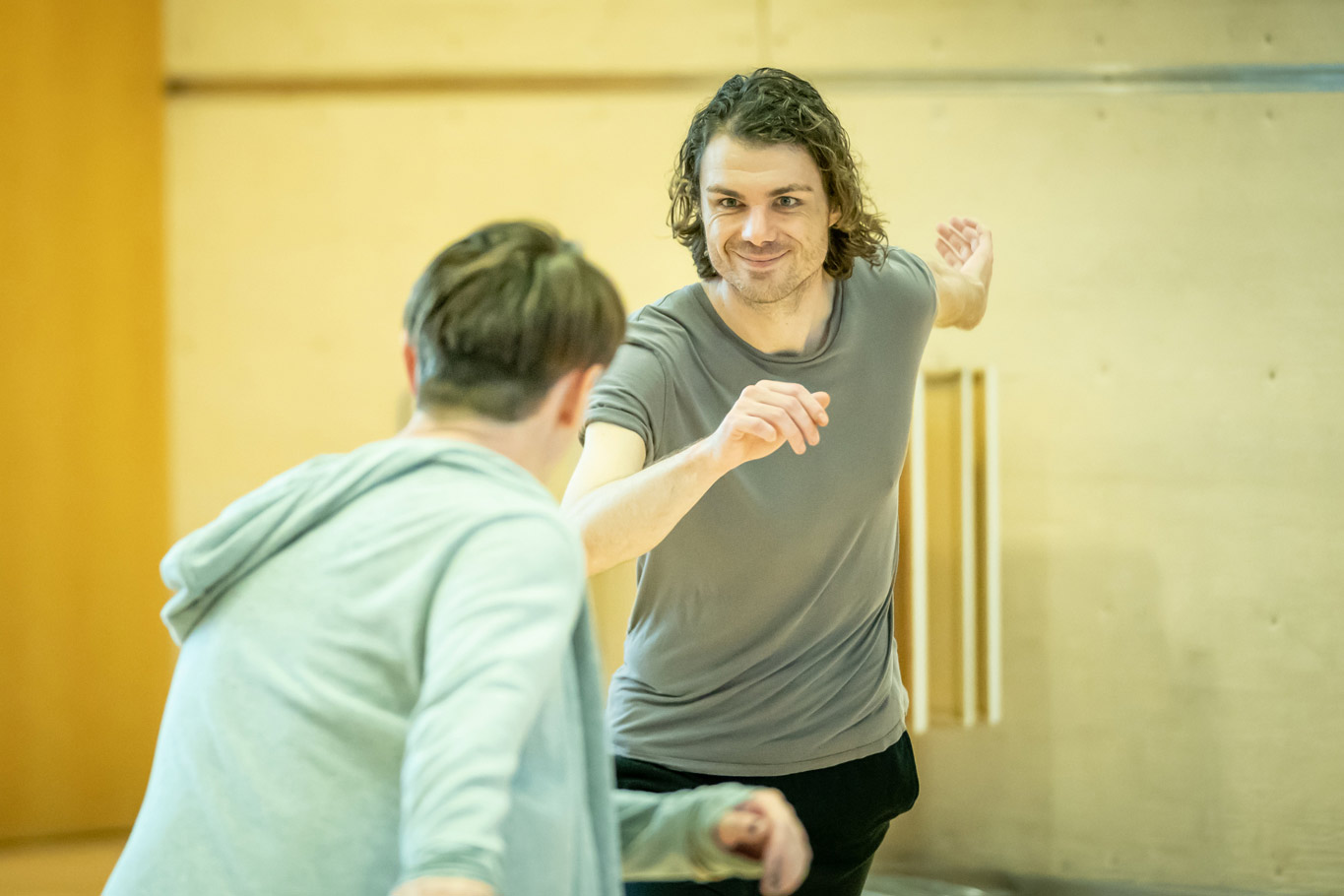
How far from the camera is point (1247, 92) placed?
3287 millimetres

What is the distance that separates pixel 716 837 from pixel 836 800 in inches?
27.2

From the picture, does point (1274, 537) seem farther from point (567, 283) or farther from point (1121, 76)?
point (567, 283)

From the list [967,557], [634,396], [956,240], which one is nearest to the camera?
[634,396]

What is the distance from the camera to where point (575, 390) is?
881mm

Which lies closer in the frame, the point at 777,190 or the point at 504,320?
the point at 504,320

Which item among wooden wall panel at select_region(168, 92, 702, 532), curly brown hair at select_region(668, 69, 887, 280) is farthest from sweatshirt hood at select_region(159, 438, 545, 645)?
wooden wall panel at select_region(168, 92, 702, 532)

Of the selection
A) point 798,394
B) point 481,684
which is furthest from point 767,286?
point 481,684

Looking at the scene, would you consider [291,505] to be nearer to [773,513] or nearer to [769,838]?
[769,838]

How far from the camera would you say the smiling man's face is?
1.55 meters

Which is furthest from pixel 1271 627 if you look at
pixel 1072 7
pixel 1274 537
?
pixel 1072 7

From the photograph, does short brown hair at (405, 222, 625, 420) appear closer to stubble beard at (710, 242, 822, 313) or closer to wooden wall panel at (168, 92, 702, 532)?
stubble beard at (710, 242, 822, 313)

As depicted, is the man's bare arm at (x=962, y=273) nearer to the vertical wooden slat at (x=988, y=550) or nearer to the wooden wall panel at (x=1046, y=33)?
the vertical wooden slat at (x=988, y=550)

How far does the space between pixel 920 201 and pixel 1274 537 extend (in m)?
1.40

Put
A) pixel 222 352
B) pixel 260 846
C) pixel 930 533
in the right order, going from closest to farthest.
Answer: pixel 260 846 → pixel 930 533 → pixel 222 352
